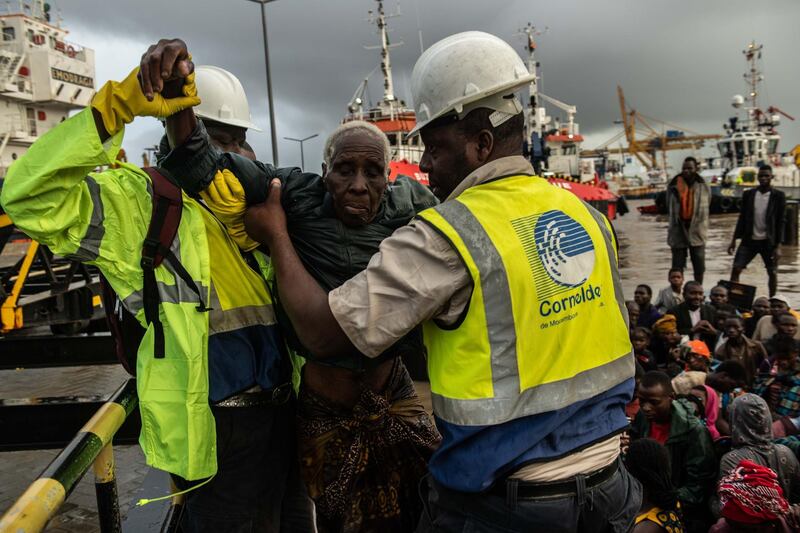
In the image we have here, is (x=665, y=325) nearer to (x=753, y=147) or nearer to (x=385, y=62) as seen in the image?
(x=385, y=62)

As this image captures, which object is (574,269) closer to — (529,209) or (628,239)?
(529,209)

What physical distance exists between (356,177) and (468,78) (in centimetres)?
55

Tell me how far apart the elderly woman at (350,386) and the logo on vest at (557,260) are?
2.20 ft

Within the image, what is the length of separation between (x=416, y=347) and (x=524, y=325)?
80 cm

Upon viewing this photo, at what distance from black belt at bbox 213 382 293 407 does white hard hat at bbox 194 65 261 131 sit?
1020mm

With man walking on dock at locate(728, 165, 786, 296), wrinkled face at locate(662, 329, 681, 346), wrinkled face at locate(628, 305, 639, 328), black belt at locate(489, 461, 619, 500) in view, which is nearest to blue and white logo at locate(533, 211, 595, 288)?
black belt at locate(489, 461, 619, 500)

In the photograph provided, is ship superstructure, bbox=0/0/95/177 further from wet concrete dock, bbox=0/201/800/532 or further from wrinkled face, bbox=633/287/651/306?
wrinkled face, bbox=633/287/651/306

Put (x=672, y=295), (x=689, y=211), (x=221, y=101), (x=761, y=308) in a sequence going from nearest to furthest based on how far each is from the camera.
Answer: (x=221, y=101) < (x=761, y=308) < (x=672, y=295) < (x=689, y=211)

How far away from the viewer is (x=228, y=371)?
2.03 m

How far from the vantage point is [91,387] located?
7.04 metres

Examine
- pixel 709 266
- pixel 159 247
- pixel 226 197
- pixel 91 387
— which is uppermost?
pixel 226 197

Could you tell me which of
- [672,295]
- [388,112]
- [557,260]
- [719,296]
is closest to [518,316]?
[557,260]

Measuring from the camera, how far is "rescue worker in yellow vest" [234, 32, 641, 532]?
1.51 meters

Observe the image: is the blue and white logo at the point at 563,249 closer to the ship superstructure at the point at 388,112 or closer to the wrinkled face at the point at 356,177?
the wrinkled face at the point at 356,177
